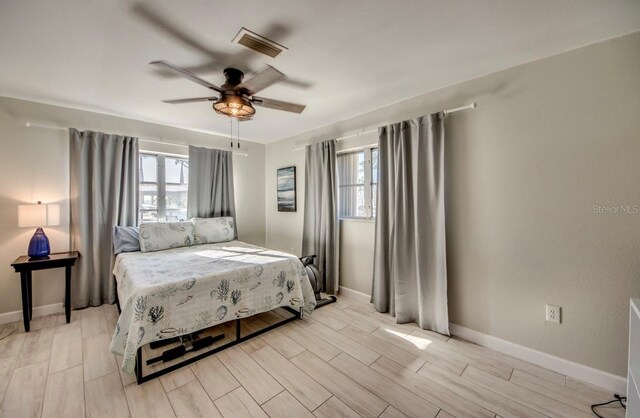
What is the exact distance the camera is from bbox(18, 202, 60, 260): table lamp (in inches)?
97.2

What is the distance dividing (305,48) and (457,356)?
2.64 m

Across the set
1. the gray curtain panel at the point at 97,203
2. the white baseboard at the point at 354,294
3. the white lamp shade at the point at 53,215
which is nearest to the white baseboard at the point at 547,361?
the white baseboard at the point at 354,294

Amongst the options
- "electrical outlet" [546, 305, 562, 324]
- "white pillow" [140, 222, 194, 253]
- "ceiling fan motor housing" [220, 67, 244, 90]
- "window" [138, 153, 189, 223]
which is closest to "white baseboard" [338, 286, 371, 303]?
"electrical outlet" [546, 305, 562, 324]

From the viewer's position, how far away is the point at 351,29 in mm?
1602

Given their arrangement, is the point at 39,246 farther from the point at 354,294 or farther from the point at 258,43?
the point at 354,294

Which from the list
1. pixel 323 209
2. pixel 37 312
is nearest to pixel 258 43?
pixel 323 209

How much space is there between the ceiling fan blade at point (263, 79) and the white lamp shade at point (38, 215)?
8.04 feet

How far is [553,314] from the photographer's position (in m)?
1.89

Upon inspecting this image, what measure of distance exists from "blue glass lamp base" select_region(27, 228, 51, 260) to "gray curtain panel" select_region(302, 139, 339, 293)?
2.85 metres

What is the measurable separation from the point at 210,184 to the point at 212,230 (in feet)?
2.49

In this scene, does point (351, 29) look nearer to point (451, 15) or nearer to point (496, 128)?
point (451, 15)

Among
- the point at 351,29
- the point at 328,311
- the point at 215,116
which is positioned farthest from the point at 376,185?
the point at 215,116

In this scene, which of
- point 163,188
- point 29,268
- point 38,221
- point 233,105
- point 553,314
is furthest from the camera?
point 163,188

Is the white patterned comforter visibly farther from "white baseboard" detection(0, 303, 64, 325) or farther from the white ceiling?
the white ceiling
